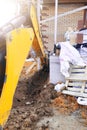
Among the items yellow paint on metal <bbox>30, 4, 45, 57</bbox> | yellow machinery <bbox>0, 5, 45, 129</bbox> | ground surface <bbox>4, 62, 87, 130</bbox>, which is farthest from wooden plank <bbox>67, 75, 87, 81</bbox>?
yellow machinery <bbox>0, 5, 45, 129</bbox>

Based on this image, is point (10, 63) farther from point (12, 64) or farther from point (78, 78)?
point (78, 78)

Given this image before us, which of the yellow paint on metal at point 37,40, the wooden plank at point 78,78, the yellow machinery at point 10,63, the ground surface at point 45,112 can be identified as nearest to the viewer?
the yellow machinery at point 10,63

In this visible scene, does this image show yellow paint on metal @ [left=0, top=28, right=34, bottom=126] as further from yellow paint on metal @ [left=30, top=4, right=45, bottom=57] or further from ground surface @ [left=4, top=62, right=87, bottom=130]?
yellow paint on metal @ [left=30, top=4, right=45, bottom=57]

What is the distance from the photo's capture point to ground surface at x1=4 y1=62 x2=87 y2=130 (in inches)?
190

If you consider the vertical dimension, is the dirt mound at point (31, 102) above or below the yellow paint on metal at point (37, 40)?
below

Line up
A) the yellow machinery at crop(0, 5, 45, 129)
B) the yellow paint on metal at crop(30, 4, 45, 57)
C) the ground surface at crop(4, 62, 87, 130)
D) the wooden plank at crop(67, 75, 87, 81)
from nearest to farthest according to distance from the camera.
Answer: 1. the yellow machinery at crop(0, 5, 45, 129)
2. the ground surface at crop(4, 62, 87, 130)
3. the yellow paint on metal at crop(30, 4, 45, 57)
4. the wooden plank at crop(67, 75, 87, 81)

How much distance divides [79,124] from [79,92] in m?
1.13

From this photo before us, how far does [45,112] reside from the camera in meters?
5.33

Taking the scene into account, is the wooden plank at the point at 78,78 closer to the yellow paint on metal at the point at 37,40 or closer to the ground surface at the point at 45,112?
the ground surface at the point at 45,112

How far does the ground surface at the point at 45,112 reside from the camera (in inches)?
190

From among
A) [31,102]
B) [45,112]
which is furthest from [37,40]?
[45,112]

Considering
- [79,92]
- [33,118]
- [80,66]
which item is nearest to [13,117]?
[33,118]

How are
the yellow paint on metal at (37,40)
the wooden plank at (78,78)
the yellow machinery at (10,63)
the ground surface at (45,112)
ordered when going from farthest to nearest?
the wooden plank at (78,78), the yellow paint on metal at (37,40), the ground surface at (45,112), the yellow machinery at (10,63)

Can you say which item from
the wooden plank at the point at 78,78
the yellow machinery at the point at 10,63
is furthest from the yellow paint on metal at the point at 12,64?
the wooden plank at the point at 78,78
